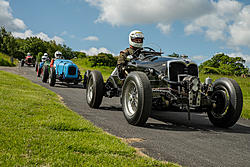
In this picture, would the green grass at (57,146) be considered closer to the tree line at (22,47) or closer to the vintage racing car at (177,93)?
the vintage racing car at (177,93)

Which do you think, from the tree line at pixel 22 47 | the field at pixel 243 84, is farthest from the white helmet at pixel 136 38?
the tree line at pixel 22 47

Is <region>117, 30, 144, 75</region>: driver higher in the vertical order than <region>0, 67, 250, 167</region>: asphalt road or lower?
higher

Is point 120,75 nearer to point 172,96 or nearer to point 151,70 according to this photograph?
point 151,70

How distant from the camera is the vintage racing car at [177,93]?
4.88m

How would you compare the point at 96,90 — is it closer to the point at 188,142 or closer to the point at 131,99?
the point at 131,99

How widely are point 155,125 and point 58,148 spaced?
277 centimetres

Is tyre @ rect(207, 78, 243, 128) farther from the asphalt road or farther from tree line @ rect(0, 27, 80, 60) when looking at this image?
tree line @ rect(0, 27, 80, 60)

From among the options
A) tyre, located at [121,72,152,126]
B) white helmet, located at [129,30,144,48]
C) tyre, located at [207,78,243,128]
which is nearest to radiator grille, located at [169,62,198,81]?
tyre, located at [207,78,243,128]

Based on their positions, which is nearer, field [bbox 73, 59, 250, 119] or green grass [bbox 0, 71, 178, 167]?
green grass [bbox 0, 71, 178, 167]

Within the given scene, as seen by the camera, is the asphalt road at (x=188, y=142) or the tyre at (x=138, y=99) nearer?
the asphalt road at (x=188, y=142)

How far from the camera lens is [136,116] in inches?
192

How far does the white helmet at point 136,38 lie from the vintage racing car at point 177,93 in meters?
1.30

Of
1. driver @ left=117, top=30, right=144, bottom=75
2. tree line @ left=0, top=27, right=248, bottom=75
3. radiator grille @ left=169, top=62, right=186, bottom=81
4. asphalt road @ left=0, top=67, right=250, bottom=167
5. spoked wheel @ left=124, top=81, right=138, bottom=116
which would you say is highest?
tree line @ left=0, top=27, right=248, bottom=75

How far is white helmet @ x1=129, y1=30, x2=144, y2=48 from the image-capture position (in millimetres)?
7196
